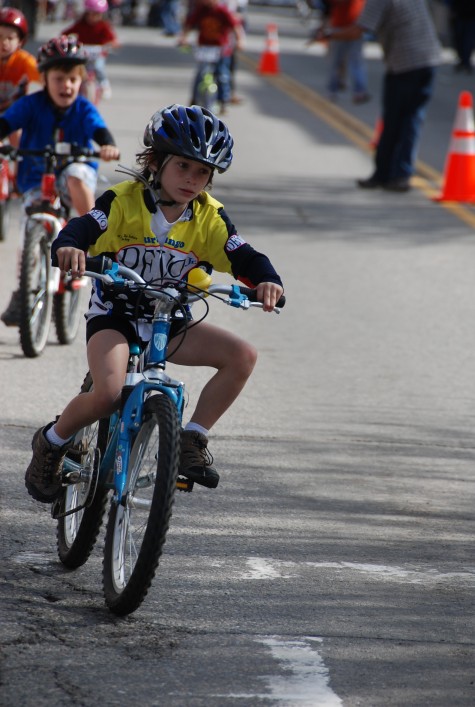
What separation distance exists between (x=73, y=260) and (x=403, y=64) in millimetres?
11226

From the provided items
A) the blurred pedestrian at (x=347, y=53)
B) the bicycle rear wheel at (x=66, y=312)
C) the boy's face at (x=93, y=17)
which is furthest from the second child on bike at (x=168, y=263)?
the blurred pedestrian at (x=347, y=53)

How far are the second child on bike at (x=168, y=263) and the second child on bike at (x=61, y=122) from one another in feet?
10.5

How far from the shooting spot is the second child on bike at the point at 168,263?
4988 mm

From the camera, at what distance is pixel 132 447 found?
4820mm

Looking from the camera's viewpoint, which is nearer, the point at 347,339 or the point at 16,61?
the point at 347,339

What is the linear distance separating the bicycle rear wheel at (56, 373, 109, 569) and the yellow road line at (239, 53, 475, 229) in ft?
31.8

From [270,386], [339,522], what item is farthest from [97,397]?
[270,386]

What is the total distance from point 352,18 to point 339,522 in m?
19.7

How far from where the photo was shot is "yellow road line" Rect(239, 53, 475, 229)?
1572cm

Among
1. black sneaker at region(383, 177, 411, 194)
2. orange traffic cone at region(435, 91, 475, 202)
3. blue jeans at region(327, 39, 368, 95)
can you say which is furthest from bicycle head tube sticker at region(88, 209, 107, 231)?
blue jeans at region(327, 39, 368, 95)

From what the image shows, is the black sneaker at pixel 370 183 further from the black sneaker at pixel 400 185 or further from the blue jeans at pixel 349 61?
the blue jeans at pixel 349 61

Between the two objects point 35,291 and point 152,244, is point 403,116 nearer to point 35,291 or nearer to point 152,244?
point 35,291

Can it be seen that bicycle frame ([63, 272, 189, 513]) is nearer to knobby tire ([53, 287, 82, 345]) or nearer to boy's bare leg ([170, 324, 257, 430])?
boy's bare leg ([170, 324, 257, 430])

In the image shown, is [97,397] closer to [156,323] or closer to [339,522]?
[156,323]
